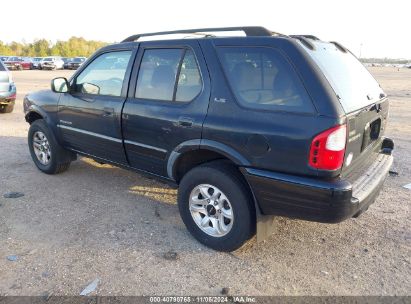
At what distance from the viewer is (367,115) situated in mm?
3023

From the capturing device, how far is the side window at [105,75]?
396 centimetres

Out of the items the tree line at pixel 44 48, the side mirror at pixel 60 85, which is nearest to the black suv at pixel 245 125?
the side mirror at pixel 60 85

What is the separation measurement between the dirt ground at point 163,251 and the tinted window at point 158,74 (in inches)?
53.6

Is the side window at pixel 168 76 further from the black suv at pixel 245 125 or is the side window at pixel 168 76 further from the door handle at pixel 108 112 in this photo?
the door handle at pixel 108 112

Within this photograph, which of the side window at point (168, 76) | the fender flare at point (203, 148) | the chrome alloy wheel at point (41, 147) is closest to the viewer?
the fender flare at point (203, 148)

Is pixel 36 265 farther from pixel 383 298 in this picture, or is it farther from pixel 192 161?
pixel 383 298

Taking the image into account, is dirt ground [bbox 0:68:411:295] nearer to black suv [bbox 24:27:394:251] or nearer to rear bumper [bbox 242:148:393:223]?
black suv [bbox 24:27:394:251]

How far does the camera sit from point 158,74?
3.59 meters

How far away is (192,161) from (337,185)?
1.38 meters

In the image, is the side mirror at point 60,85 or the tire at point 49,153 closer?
the side mirror at point 60,85

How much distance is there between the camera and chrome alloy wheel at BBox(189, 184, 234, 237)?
3162 mm

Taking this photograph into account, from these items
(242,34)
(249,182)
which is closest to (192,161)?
(249,182)

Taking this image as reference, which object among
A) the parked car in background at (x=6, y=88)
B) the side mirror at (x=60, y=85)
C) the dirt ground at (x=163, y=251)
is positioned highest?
the side mirror at (x=60, y=85)

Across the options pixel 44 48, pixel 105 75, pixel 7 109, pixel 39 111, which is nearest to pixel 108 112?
pixel 105 75
